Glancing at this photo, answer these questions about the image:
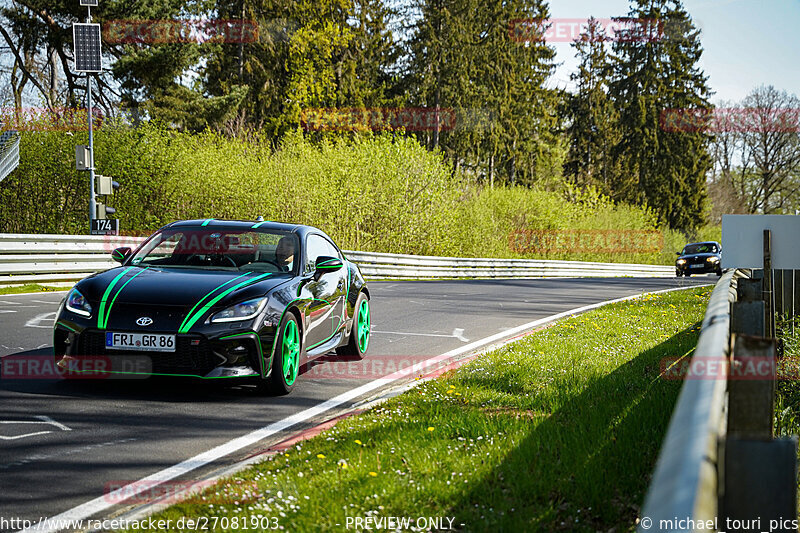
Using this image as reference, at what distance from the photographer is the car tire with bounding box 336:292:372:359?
9344 millimetres

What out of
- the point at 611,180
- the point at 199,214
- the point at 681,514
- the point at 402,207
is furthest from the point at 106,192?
the point at 611,180

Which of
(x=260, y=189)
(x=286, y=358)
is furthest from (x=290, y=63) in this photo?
(x=286, y=358)

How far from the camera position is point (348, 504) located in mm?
4176

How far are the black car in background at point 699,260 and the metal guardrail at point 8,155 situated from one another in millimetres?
27625

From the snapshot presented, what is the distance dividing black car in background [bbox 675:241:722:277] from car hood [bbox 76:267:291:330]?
3335cm

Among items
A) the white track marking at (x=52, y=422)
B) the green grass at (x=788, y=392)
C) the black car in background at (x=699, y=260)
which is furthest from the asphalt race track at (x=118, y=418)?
the black car in background at (x=699, y=260)

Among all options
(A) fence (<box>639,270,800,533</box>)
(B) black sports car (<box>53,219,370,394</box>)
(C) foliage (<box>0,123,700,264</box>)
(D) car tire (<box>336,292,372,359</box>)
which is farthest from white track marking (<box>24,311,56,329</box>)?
(C) foliage (<box>0,123,700,264</box>)

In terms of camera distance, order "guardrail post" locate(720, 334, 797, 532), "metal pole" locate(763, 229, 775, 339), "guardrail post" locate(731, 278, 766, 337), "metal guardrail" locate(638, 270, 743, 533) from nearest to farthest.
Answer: "metal guardrail" locate(638, 270, 743, 533), "guardrail post" locate(720, 334, 797, 532), "guardrail post" locate(731, 278, 766, 337), "metal pole" locate(763, 229, 775, 339)

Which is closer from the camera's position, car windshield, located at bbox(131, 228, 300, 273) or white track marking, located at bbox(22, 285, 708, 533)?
white track marking, located at bbox(22, 285, 708, 533)

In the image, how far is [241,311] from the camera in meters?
6.87

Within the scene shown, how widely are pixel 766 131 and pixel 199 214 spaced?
5474cm

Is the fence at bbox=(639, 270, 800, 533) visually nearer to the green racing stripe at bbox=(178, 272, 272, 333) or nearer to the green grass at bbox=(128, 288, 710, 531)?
the green grass at bbox=(128, 288, 710, 531)

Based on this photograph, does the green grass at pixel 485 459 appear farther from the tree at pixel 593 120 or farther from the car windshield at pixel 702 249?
the tree at pixel 593 120

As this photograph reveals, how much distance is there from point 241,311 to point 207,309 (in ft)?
0.93
